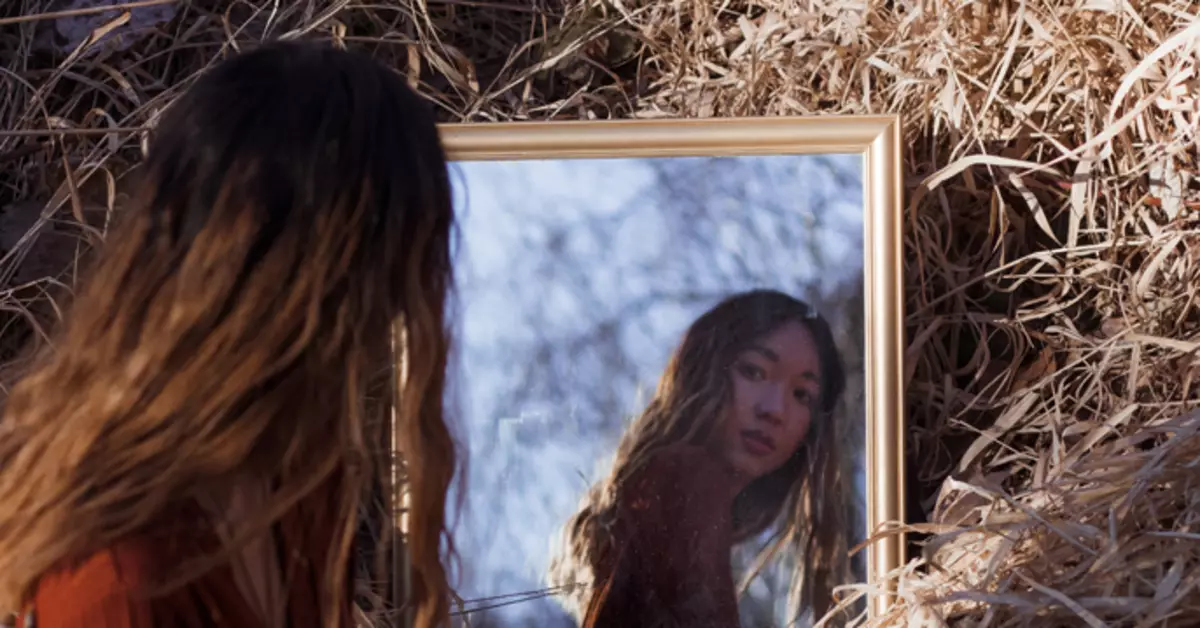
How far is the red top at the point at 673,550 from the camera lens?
3.29ft

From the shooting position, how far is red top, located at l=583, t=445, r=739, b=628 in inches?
39.5

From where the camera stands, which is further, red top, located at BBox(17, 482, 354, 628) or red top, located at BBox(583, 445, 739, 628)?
red top, located at BBox(583, 445, 739, 628)

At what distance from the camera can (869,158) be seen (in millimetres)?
1006

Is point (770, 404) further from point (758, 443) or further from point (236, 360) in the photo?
point (236, 360)

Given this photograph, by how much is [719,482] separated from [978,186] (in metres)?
0.32

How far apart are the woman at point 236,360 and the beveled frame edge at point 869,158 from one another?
0.35 meters

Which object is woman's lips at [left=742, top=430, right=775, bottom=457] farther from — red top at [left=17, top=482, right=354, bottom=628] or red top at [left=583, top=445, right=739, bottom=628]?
red top at [left=17, top=482, right=354, bottom=628]

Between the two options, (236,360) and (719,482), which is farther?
(719,482)

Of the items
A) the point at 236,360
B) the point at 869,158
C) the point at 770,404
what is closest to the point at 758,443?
the point at 770,404

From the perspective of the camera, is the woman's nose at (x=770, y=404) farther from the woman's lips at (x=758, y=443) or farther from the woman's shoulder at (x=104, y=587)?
the woman's shoulder at (x=104, y=587)

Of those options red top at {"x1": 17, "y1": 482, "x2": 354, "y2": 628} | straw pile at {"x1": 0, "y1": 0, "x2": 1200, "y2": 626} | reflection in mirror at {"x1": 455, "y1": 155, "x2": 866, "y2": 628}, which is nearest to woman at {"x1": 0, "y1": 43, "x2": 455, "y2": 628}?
red top at {"x1": 17, "y1": 482, "x2": 354, "y2": 628}

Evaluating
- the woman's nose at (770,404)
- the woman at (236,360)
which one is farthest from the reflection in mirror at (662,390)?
the woman at (236,360)

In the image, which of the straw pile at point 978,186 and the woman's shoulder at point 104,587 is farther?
the straw pile at point 978,186

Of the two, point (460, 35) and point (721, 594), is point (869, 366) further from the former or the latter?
point (460, 35)
